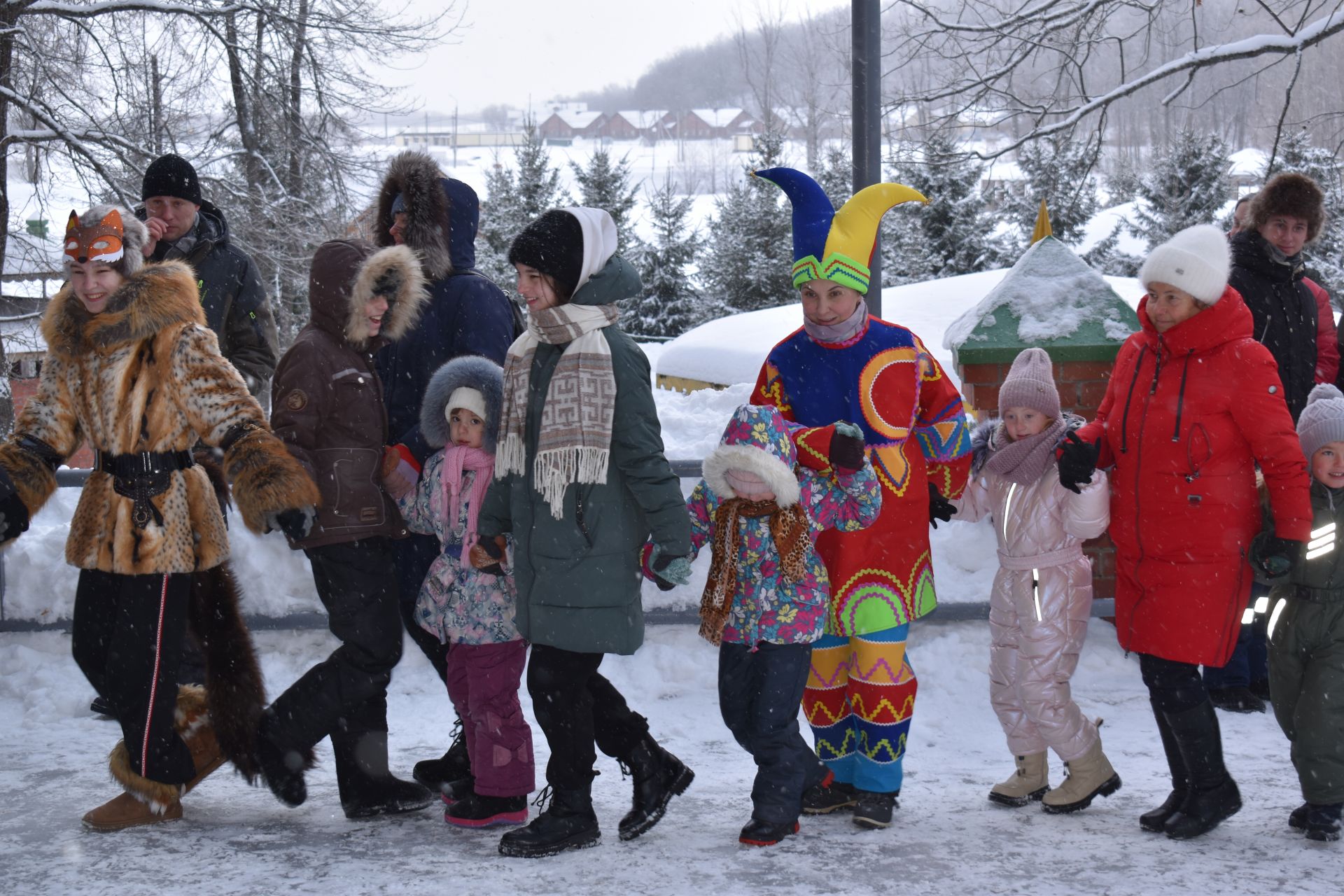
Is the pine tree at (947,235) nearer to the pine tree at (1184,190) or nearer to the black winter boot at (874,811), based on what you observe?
the pine tree at (1184,190)

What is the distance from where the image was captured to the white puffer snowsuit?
405cm

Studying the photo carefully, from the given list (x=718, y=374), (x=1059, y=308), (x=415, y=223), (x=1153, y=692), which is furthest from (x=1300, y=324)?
(x=718, y=374)

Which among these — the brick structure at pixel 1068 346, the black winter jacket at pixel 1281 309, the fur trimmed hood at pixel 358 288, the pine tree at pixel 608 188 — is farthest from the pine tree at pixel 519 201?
the fur trimmed hood at pixel 358 288

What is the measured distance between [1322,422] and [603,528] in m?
2.32

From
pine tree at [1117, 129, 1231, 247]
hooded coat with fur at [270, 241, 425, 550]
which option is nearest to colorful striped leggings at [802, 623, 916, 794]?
hooded coat with fur at [270, 241, 425, 550]

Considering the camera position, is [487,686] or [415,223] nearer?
[487,686]

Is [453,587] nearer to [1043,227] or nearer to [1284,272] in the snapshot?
[1043,227]

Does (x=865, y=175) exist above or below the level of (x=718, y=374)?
above

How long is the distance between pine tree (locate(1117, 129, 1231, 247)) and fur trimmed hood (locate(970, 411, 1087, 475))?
81.5 feet

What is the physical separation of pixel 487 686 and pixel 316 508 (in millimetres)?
790

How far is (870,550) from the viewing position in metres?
4.01

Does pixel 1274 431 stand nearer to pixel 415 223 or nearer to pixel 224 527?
pixel 415 223

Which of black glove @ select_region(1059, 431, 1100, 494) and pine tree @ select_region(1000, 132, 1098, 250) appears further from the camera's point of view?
pine tree @ select_region(1000, 132, 1098, 250)

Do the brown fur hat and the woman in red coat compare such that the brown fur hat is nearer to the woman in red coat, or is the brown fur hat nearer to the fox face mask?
the woman in red coat
